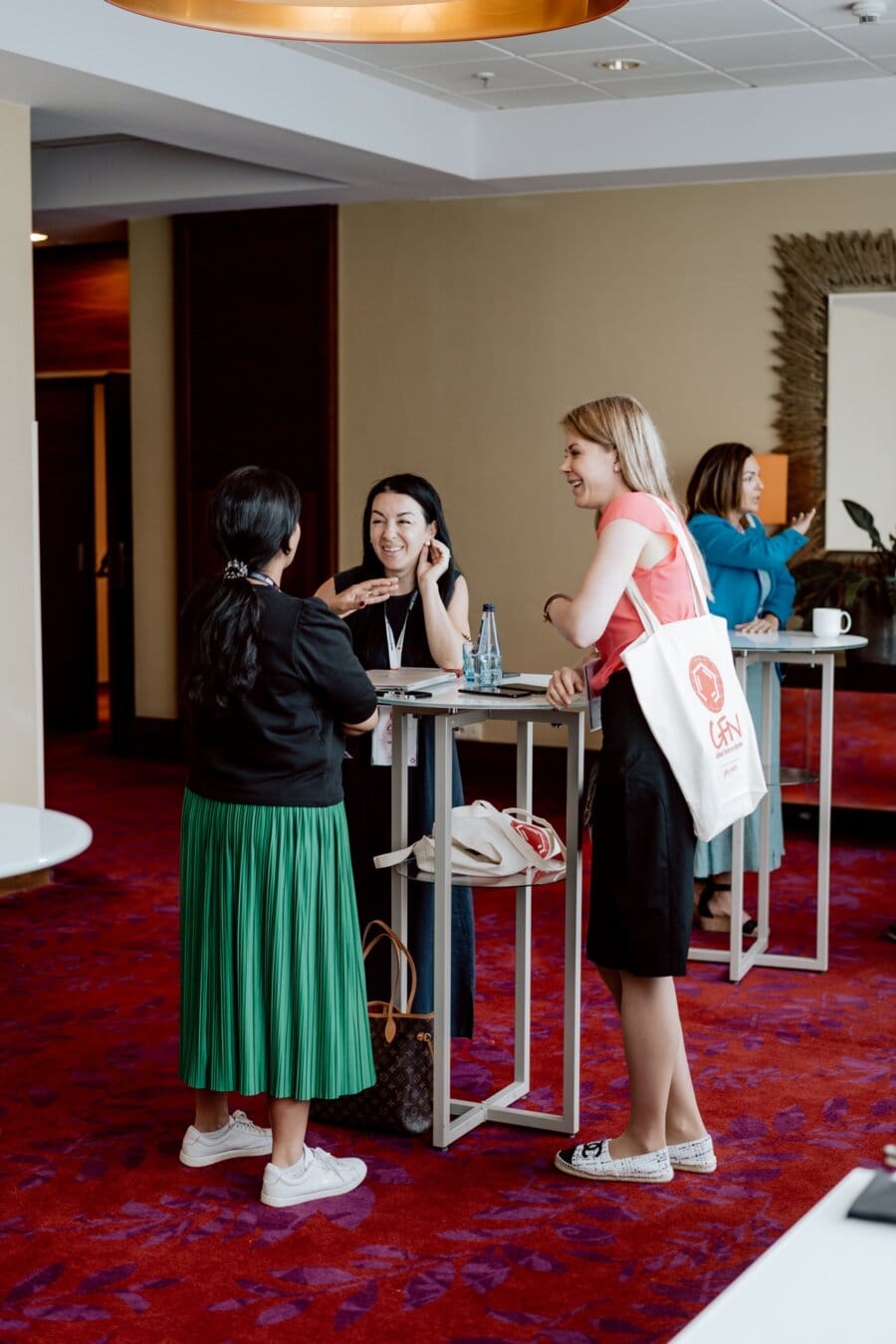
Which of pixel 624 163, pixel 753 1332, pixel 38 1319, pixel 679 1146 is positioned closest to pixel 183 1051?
pixel 38 1319

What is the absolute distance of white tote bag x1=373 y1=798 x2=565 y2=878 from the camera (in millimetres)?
3693

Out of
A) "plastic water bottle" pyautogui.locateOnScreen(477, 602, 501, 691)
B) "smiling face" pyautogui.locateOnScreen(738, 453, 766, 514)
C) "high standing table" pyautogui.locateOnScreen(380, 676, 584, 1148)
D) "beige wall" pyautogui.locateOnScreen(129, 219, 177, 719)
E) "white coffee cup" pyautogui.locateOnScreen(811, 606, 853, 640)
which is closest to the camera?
"high standing table" pyautogui.locateOnScreen(380, 676, 584, 1148)

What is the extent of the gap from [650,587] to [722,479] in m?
2.62

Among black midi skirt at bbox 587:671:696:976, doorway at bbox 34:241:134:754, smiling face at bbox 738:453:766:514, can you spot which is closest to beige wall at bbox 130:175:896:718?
doorway at bbox 34:241:134:754

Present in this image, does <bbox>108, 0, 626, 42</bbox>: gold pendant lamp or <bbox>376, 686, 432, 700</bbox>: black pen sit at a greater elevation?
<bbox>108, 0, 626, 42</bbox>: gold pendant lamp

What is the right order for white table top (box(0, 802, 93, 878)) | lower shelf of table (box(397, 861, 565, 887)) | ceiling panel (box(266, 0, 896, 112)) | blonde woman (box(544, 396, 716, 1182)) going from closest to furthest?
white table top (box(0, 802, 93, 878)), blonde woman (box(544, 396, 716, 1182)), lower shelf of table (box(397, 861, 565, 887)), ceiling panel (box(266, 0, 896, 112))

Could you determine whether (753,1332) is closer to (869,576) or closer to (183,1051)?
(183,1051)

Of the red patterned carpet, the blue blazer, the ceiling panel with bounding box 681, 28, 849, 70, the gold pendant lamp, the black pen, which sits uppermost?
the ceiling panel with bounding box 681, 28, 849, 70

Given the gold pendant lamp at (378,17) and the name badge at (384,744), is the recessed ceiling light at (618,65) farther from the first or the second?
the gold pendant lamp at (378,17)

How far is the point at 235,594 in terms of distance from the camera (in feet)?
10.8

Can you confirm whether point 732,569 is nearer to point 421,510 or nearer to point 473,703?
point 421,510

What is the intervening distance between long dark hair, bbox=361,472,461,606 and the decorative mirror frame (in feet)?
12.4

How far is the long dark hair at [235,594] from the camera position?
128 inches

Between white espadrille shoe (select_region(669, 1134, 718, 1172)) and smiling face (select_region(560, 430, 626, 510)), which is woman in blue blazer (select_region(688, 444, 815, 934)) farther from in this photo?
smiling face (select_region(560, 430, 626, 510))
